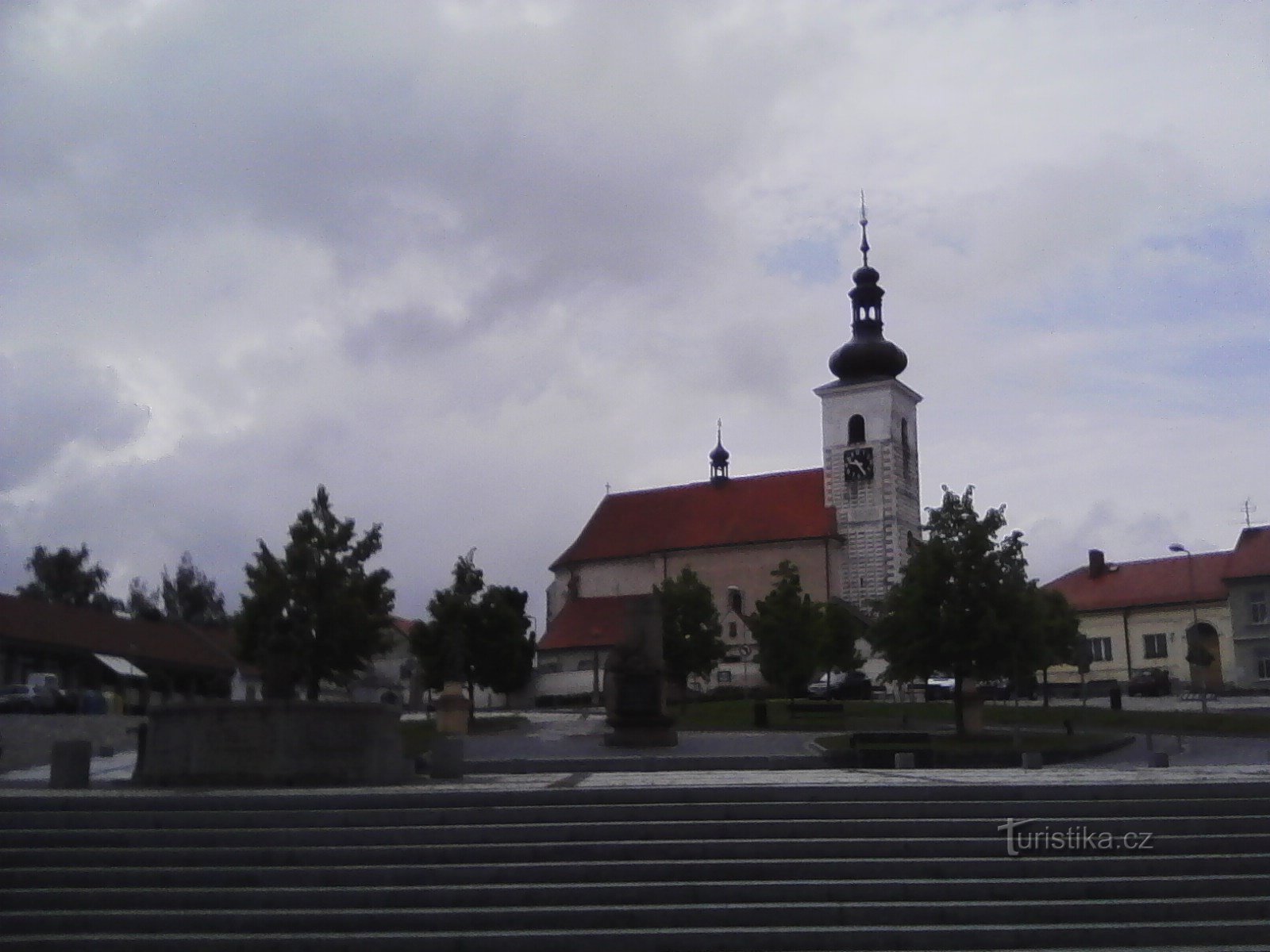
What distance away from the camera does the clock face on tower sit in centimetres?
8256

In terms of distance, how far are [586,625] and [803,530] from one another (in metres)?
14.7

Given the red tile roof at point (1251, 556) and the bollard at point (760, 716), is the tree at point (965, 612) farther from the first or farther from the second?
the red tile roof at point (1251, 556)

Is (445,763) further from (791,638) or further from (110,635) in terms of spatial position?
(110,635)

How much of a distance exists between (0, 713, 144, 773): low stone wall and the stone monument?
40.4 ft

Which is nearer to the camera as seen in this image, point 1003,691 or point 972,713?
point 972,713

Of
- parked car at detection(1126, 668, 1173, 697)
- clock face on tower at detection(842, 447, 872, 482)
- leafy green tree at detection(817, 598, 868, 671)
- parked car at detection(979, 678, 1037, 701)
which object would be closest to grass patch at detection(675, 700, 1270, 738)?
leafy green tree at detection(817, 598, 868, 671)

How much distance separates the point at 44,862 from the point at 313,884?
312 cm

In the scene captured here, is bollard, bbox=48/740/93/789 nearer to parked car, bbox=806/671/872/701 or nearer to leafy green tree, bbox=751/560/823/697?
leafy green tree, bbox=751/560/823/697

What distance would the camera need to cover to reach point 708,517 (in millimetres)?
87875

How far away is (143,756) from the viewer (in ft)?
64.4

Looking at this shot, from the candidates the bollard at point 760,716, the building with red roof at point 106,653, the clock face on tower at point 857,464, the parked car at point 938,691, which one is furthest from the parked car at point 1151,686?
the building with red roof at point 106,653

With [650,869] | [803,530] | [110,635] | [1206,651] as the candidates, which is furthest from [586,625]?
[650,869]

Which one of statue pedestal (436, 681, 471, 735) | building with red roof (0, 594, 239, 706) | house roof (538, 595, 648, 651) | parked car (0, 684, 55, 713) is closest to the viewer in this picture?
statue pedestal (436, 681, 471, 735)

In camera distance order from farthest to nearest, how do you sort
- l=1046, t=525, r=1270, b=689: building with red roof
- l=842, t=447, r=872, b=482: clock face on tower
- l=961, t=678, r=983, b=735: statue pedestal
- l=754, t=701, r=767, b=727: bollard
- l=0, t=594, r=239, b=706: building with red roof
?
l=842, t=447, r=872, b=482: clock face on tower, l=1046, t=525, r=1270, b=689: building with red roof, l=0, t=594, r=239, b=706: building with red roof, l=754, t=701, r=767, b=727: bollard, l=961, t=678, r=983, b=735: statue pedestal
